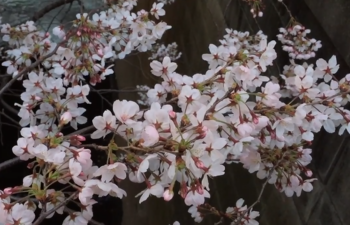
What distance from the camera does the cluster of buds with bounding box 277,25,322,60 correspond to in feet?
4.70

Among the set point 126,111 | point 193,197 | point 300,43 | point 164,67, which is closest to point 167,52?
point 300,43

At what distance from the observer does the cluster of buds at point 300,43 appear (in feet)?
4.70

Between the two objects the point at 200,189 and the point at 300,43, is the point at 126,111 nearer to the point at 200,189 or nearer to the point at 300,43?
the point at 200,189

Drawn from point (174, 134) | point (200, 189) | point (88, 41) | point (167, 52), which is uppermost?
point (88, 41)

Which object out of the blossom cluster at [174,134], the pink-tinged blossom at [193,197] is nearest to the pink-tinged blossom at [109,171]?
the blossom cluster at [174,134]

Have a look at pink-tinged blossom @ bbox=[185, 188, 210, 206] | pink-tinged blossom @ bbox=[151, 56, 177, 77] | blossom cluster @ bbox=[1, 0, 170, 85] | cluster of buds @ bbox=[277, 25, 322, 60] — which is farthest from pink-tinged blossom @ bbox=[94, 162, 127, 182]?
cluster of buds @ bbox=[277, 25, 322, 60]

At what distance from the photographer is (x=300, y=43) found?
1450mm

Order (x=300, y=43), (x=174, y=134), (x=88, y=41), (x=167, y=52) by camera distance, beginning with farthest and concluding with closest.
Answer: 1. (x=167, y=52)
2. (x=300, y=43)
3. (x=88, y=41)
4. (x=174, y=134)

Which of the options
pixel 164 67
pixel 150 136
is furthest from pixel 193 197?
pixel 164 67

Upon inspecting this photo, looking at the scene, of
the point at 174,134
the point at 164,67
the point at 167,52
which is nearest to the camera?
the point at 174,134

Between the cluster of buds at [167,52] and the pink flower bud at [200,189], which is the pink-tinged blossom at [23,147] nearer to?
the pink flower bud at [200,189]

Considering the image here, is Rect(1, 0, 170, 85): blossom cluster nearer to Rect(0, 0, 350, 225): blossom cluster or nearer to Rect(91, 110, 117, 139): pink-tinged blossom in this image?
Rect(0, 0, 350, 225): blossom cluster

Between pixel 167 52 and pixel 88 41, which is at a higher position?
pixel 88 41

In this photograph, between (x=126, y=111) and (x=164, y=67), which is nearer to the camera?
(x=126, y=111)
